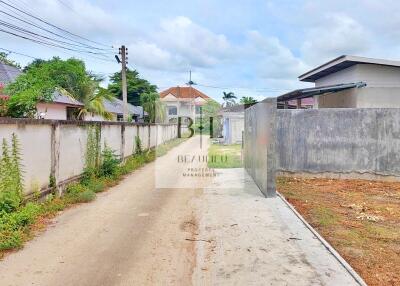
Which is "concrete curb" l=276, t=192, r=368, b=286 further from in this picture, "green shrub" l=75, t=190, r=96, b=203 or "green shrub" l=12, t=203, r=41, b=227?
"green shrub" l=12, t=203, r=41, b=227

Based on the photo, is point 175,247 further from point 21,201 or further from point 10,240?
point 21,201

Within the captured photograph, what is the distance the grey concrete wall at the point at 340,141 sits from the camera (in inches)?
492

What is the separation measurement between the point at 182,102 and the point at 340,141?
61.9m

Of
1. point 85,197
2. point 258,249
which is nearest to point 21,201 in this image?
point 85,197

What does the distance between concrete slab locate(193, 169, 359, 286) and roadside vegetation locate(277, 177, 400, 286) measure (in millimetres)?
362

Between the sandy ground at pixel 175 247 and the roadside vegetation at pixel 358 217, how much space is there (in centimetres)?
41

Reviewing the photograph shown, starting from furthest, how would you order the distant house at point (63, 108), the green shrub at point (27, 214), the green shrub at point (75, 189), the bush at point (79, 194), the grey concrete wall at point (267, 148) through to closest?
the distant house at point (63, 108) < the grey concrete wall at point (267, 148) < the green shrub at point (75, 189) < the bush at point (79, 194) < the green shrub at point (27, 214)

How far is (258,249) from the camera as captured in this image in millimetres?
5957

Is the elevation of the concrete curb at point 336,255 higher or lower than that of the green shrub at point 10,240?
lower

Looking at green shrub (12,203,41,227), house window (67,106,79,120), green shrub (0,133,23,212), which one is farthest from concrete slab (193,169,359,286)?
house window (67,106,79,120)

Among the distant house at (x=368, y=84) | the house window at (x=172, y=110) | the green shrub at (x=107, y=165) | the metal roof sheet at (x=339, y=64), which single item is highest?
the house window at (x=172, y=110)

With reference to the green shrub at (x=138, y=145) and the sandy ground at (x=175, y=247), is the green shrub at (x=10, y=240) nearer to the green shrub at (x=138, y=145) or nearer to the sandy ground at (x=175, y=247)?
the sandy ground at (x=175, y=247)

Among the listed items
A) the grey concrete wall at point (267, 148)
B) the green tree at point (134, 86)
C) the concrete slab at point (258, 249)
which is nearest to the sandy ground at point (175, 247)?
the concrete slab at point (258, 249)

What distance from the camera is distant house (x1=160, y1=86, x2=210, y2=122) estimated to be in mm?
71875
